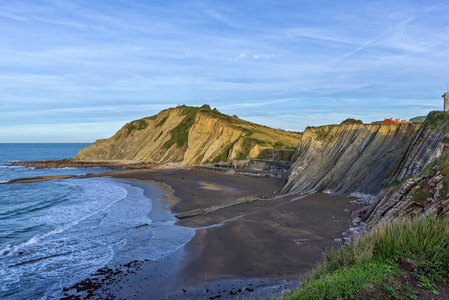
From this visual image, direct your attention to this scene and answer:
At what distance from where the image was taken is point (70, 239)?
17.5 metres

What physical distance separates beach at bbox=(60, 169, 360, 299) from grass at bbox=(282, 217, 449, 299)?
1.44 m

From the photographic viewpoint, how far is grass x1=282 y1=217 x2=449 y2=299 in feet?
17.8

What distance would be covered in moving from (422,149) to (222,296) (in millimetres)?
15029

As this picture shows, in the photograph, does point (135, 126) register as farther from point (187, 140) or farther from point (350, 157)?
point (350, 157)

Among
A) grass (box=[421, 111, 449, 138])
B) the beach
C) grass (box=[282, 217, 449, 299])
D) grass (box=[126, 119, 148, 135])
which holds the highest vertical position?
grass (box=[126, 119, 148, 135])

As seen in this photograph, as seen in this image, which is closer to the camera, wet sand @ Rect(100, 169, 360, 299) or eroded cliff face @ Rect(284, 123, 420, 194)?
wet sand @ Rect(100, 169, 360, 299)

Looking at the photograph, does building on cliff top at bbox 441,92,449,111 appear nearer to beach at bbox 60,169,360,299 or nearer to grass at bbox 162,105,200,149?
beach at bbox 60,169,360,299

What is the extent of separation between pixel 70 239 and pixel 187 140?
61196 millimetres

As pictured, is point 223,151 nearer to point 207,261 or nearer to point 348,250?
point 207,261

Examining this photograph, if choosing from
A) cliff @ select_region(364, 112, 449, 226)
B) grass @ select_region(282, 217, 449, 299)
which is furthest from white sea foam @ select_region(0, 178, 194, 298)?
cliff @ select_region(364, 112, 449, 226)

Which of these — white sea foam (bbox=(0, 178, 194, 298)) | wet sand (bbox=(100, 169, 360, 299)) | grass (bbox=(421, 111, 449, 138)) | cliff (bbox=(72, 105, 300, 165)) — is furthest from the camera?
cliff (bbox=(72, 105, 300, 165))

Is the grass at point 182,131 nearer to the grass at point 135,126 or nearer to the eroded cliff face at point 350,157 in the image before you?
the grass at point 135,126

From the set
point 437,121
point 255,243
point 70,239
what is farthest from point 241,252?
point 437,121

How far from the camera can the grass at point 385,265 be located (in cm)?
543
